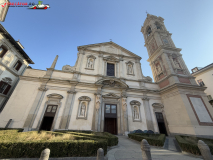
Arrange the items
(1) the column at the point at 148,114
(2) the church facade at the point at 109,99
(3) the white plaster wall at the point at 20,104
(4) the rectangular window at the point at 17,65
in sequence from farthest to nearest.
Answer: (4) the rectangular window at the point at 17,65 < (1) the column at the point at 148,114 < (2) the church facade at the point at 109,99 < (3) the white plaster wall at the point at 20,104

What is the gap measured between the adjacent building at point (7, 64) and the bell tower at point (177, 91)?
21.4 metres

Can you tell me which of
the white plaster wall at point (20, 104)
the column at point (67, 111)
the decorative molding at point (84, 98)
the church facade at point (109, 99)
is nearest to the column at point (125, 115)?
the church facade at point (109, 99)

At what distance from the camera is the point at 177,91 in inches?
480

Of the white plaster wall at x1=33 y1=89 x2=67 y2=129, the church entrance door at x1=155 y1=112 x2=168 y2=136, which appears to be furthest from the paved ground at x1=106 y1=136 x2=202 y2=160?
the church entrance door at x1=155 y1=112 x2=168 y2=136

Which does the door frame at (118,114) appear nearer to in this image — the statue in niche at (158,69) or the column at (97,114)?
the column at (97,114)

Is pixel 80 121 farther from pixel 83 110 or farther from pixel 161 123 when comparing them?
pixel 161 123

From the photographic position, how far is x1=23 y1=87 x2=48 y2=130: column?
10008 mm

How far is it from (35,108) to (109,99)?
Answer: 8.70 m

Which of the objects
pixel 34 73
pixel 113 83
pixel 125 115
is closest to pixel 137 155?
pixel 125 115

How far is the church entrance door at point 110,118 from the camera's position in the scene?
12.4 metres

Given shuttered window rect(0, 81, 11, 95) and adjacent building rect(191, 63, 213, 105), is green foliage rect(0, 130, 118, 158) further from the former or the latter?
adjacent building rect(191, 63, 213, 105)

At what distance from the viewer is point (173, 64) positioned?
15.1 m

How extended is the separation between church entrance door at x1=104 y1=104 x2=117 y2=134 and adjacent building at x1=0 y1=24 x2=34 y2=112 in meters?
13.0

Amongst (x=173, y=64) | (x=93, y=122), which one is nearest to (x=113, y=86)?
(x=93, y=122)
